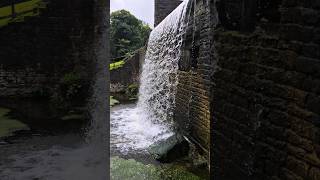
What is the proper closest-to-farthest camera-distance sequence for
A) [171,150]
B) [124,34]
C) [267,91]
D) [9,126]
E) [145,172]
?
[267,91] → [145,172] → [9,126] → [171,150] → [124,34]

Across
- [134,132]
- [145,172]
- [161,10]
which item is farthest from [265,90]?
[161,10]

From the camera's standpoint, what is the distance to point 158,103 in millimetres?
11961

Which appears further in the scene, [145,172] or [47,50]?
[47,50]

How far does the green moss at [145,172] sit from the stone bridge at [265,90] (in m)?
2.52

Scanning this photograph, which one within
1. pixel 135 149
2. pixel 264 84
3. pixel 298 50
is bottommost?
pixel 135 149

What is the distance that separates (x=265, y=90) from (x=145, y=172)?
4.22 metres

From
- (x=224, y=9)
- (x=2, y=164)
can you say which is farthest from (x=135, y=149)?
(x=224, y=9)

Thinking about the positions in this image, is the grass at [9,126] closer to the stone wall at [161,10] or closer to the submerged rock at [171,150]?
the submerged rock at [171,150]

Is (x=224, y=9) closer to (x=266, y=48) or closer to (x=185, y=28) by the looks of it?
(x=266, y=48)

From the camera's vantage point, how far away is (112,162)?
7352mm

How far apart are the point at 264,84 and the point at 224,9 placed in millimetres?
1062

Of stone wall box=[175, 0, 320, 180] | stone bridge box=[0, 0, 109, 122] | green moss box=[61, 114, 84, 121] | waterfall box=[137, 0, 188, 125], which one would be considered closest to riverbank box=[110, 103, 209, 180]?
waterfall box=[137, 0, 188, 125]

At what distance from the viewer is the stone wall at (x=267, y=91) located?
7.71 ft

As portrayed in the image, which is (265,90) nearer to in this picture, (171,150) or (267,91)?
(267,91)
